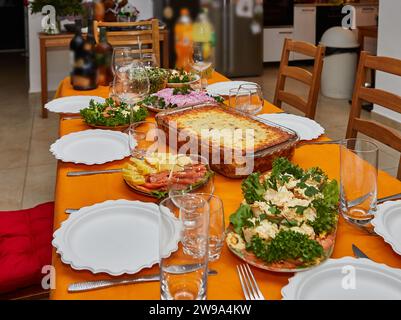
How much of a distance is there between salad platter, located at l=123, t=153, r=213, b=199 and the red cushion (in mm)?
394

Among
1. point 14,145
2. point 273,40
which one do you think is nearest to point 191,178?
point 14,145

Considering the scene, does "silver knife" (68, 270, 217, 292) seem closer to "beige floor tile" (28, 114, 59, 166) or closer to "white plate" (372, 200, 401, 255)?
"white plate" (372, 200, 401, 255)

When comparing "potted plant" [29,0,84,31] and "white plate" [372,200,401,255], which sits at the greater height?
"potted plant" [29,0,84,31]

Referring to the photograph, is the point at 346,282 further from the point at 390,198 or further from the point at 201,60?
the point at 201,60

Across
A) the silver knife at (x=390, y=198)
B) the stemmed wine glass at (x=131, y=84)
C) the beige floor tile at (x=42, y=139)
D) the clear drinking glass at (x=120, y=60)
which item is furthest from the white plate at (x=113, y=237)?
the beige floor tile at (x=42, y=139)

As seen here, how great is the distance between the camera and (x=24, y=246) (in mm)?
1473

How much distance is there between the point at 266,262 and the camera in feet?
2.78

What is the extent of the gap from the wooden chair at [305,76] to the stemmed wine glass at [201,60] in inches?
15.5

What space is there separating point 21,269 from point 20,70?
18.1 feet

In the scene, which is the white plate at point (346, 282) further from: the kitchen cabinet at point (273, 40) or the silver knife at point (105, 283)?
the kitchen cabinet at point (273, 40)

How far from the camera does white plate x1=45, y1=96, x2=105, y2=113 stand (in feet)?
6.11

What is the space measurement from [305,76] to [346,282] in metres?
1.48

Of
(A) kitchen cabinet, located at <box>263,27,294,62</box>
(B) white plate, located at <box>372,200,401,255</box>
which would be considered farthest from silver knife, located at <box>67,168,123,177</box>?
(A) kitchen cabinet, located at <box>263,27,294,62</box>

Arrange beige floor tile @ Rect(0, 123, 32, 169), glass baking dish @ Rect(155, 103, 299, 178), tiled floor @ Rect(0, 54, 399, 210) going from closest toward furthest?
glass baking dish @ Rect(155, 103, 299, 178), tiled floor @ Rect(0, 54, 399, 210), beige floor tile @ Rect(0, 123, 32, 169)
